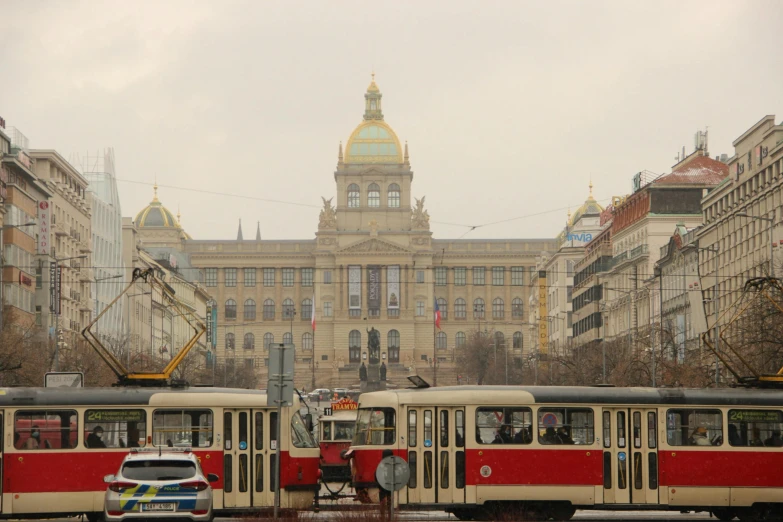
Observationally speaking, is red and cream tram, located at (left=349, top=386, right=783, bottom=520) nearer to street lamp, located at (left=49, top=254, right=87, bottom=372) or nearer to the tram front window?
the tram front window

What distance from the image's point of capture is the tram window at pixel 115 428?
32.9 meters

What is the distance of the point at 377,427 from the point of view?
3425 centimetres

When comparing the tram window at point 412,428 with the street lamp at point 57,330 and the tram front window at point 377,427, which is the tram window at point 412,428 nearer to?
the tram front window at point 377,427

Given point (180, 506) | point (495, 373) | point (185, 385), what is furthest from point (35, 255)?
point (180, 506)

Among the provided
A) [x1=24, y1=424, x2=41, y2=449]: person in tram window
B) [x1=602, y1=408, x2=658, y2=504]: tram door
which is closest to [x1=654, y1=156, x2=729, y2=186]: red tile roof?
[x1=602, y1=408, x2=658, y2=504]: tram door

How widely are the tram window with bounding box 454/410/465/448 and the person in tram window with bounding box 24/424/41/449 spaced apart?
27.1 ft

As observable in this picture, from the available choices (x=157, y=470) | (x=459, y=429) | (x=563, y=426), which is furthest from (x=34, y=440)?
(x=563, y=426)

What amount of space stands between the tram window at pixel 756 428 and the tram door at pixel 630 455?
165 cm

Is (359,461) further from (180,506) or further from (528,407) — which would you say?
(180,506)

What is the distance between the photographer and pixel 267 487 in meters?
33.1

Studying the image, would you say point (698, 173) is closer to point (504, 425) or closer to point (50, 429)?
point (504, 425)

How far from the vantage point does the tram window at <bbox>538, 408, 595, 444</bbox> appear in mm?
34156

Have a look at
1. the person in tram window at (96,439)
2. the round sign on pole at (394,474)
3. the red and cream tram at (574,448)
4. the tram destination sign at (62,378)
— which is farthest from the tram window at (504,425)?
the tram destination sign at (62,378)

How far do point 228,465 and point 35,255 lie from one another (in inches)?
2703
